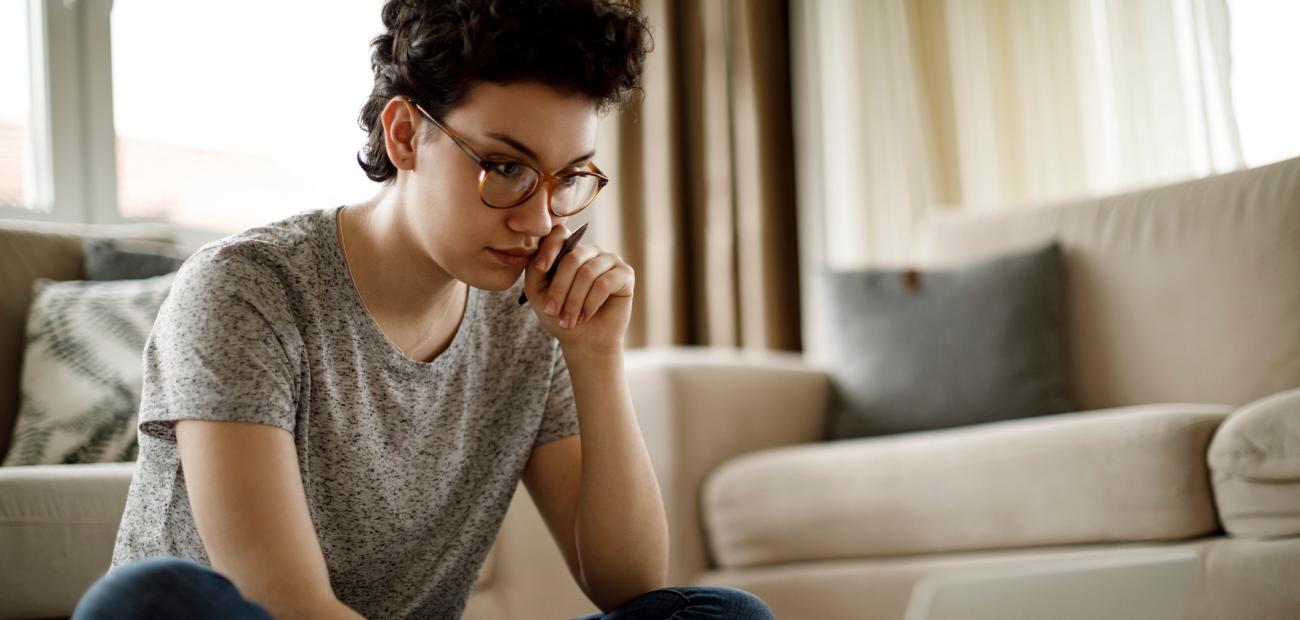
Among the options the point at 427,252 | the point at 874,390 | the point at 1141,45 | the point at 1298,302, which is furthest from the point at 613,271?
the point at 1141,45

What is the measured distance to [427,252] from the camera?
1110 millimetres

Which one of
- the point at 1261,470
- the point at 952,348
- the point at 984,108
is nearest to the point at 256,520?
the point at 1261,470

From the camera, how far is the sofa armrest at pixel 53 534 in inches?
52.1

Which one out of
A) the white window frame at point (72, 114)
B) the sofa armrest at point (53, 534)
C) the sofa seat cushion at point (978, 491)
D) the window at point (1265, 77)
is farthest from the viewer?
the white window frame at point (72, 114)

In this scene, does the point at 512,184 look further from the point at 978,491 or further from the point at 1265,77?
the point at 1265,77

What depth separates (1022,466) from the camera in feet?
5.48

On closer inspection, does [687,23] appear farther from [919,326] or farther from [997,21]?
[919,326]

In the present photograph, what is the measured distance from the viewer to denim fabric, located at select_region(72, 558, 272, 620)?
775 mm

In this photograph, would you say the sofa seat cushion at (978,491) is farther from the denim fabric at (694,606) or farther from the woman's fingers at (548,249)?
the woman's fingers at (548,249)

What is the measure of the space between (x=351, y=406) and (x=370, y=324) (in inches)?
3.4

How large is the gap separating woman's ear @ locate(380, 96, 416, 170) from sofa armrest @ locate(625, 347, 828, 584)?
39.6 inches

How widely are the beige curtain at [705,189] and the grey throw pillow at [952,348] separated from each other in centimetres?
93

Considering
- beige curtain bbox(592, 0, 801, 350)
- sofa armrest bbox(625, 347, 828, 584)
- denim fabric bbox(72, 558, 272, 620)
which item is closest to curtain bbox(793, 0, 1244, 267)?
beige curtain bbox(592, 0, 801, 350)

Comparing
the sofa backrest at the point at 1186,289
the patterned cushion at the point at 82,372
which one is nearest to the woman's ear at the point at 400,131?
the patterned cushion at the point at 82,372
